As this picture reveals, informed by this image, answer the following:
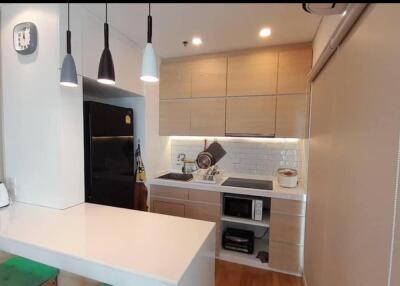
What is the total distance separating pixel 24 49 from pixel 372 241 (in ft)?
7.62

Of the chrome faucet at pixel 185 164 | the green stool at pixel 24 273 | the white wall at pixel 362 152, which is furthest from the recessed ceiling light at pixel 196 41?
the green stool at pixel 24 273

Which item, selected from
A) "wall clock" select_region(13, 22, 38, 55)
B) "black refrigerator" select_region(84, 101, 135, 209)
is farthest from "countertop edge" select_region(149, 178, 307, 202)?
"wall clock" select_region(13, 22, 38, 55)

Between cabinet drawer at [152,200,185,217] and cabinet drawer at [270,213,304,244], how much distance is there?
1021 mm

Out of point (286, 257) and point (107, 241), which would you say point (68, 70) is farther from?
point (286, 257)

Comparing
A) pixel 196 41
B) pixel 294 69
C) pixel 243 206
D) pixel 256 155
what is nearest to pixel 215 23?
pixel 196 41

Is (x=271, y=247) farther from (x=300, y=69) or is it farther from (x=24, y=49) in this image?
(x=24, y=49)

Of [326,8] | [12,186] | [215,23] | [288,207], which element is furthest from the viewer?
[288,207]

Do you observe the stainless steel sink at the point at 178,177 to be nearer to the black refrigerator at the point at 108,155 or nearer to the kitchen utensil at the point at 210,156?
the kitchen utensil at the point at 210,156

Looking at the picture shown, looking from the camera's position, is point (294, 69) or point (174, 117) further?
point (174, 117)

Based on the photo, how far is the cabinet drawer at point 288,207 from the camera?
78.4 inches

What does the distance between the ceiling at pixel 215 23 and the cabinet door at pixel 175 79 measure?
1.14 ft

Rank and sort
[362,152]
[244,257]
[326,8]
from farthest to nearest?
[244,257]
[326,8]
[362,152]

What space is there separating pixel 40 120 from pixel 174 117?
1.47 meters

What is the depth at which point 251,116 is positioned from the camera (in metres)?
2.37
